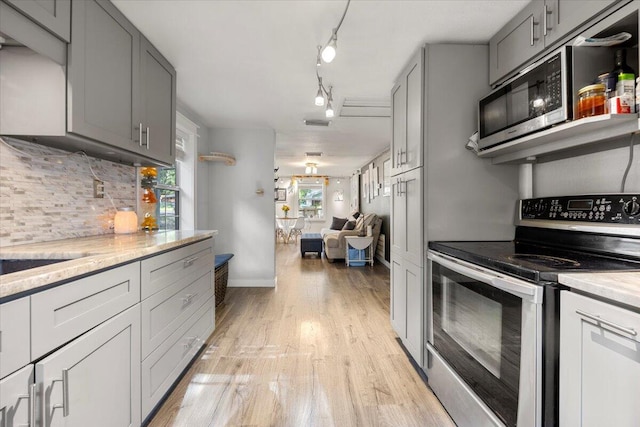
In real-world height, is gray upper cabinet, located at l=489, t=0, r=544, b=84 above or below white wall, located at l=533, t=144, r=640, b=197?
above

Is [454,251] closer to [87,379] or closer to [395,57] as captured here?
[395,57]

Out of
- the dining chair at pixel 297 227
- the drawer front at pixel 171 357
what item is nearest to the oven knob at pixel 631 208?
the drawer front at pixel 171 357

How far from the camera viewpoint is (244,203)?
14.1 feet

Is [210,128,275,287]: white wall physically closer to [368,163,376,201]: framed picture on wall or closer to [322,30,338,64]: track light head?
[322,30,338,64]: track light head

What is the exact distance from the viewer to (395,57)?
2.20 m

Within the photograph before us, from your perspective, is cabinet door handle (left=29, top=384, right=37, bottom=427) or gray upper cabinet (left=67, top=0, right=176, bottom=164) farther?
gray upper cabinet (left=67, top=0, right=176, bottom=164)

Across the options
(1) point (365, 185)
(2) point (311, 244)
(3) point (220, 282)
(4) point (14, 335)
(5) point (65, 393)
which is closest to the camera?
(4) point (14, 335)

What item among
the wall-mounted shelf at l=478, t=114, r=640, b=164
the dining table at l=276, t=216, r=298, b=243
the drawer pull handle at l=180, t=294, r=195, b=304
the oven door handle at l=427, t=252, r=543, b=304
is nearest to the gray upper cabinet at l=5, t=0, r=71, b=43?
the drawer pull handle at l=180, t=294, r=195, b=304

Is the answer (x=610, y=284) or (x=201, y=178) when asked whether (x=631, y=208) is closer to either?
(x=610, y=284)

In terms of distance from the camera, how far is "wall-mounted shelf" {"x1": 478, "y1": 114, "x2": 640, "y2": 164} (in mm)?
1139

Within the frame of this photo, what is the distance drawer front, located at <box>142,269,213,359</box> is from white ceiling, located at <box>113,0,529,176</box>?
1564mm

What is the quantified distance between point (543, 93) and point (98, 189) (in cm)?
262

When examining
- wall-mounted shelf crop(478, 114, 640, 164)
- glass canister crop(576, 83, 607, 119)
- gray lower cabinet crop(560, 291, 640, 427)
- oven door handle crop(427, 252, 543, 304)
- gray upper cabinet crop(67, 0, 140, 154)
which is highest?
gray upper cabinet crop(67, 0, 140, 154)

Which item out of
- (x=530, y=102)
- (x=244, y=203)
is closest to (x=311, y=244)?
(x=244, y=203)
